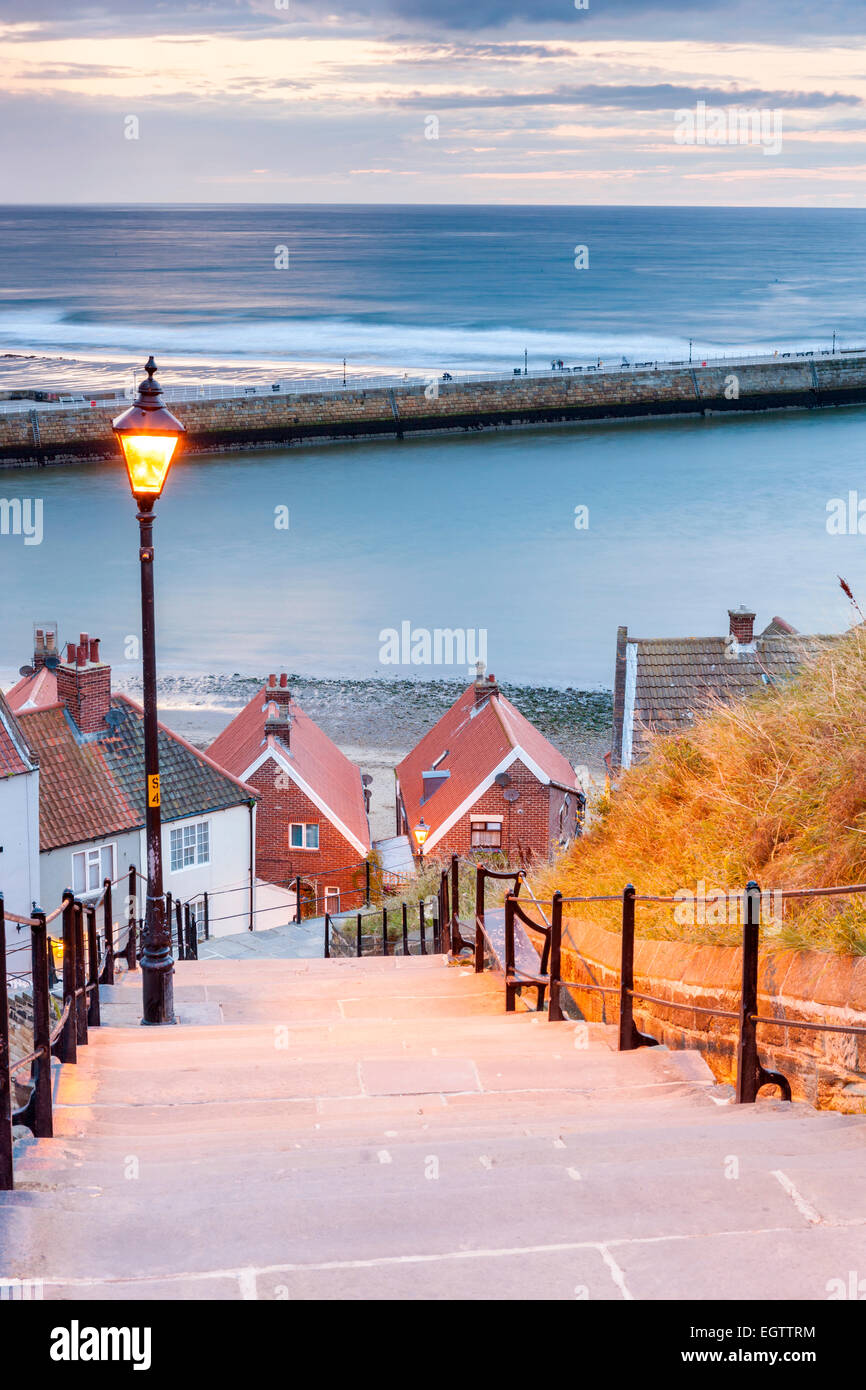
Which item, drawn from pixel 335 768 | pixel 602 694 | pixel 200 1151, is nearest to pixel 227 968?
pixel 200 1151

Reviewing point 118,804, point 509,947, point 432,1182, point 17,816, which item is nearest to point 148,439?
point 509,947

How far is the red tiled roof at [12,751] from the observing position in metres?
23.6

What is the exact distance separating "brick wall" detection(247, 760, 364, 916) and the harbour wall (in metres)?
58.4

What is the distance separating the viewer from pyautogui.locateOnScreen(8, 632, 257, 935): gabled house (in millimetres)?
26562

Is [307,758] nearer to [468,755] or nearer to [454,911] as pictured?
[468,755]

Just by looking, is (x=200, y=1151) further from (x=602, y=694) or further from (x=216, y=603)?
(x=216, y=603)

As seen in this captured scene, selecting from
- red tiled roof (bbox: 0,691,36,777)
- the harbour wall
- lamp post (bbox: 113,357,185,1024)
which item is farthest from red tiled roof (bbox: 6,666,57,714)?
the harbour wall

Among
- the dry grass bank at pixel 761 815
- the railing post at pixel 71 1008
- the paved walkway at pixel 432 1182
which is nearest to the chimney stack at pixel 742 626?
the dry grass bank at pixel 761 815

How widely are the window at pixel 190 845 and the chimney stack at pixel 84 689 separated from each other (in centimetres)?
278

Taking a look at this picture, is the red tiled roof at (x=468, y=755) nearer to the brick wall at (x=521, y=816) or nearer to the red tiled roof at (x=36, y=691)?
the brick wall at (x=521, y=816)

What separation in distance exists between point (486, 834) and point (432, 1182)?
27541 mm

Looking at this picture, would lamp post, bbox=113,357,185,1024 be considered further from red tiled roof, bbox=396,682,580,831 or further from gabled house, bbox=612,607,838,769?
red tiled roof, bbox=396,682,580,831

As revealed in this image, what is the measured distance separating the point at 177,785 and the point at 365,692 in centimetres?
1939

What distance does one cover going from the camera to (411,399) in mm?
96188
